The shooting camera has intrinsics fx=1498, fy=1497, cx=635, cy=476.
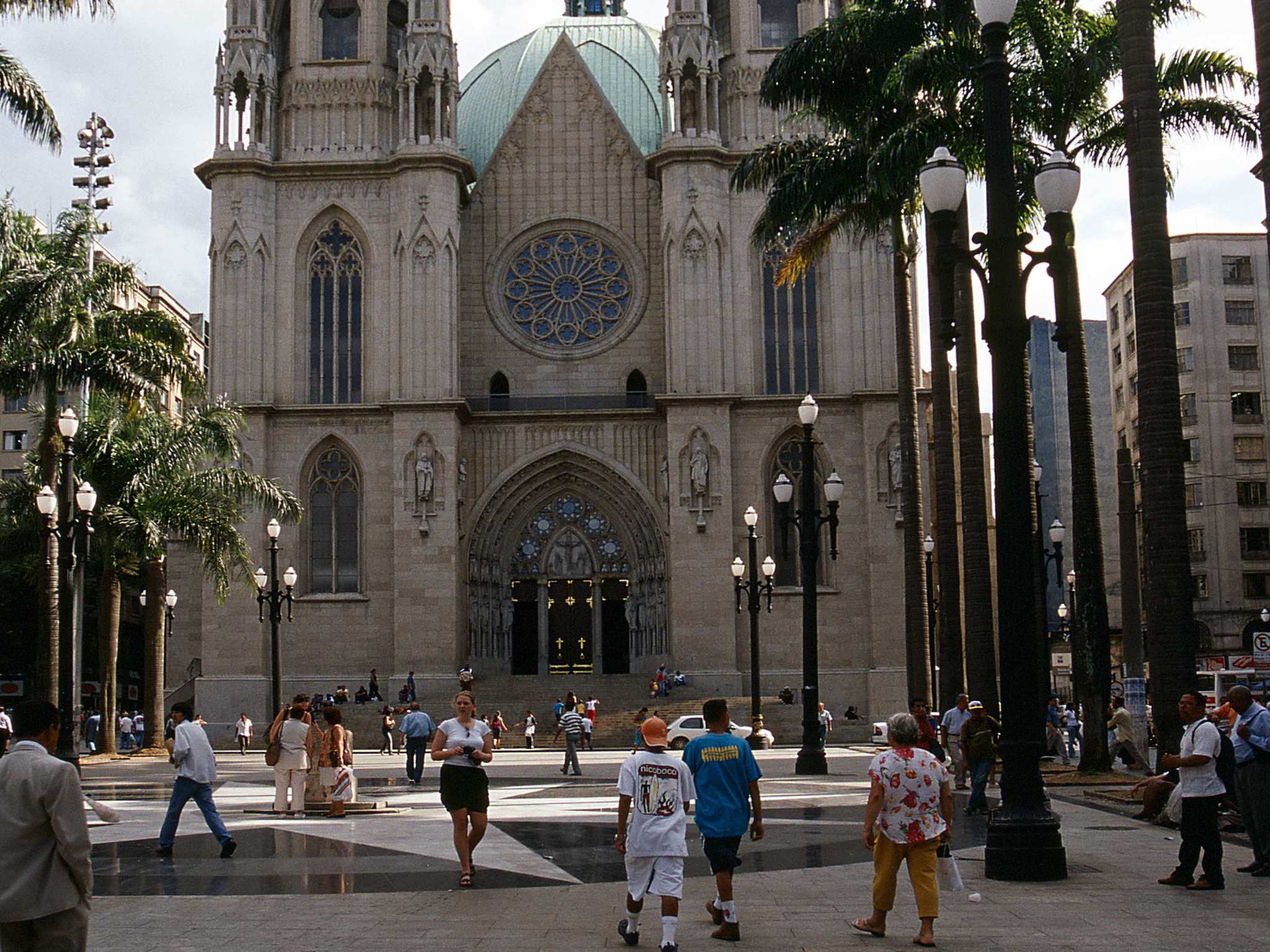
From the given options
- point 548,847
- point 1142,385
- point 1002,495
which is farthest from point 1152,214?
point 548,847

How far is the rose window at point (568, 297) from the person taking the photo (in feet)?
159

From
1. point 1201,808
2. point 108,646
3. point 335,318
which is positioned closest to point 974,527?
point 1201,808

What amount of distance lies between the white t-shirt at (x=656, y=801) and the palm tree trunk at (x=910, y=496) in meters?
18.7

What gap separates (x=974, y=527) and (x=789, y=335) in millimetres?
23284

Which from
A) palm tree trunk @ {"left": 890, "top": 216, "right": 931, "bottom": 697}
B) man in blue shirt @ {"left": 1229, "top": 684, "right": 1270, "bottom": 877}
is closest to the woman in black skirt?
man in blue shirt @ {"left": 1229, "top": 684, "right": 1270, "bottom": 877}

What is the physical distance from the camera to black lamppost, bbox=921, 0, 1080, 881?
1113cm

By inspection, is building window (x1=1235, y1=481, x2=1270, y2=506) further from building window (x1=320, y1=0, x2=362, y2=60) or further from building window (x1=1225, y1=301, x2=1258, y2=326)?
building window (x1=320, y1=0, x2=362, y2=60)

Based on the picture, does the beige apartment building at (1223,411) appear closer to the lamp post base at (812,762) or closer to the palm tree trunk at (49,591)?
the lamp post base at (812,762)

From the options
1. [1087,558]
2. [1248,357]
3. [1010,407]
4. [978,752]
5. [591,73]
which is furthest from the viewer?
[1248,357]

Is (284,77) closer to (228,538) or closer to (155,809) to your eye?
(228,538)

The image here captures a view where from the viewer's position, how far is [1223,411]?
60.3 metres

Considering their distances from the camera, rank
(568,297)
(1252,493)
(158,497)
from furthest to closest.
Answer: (1252,493), (568,297), (158,497)

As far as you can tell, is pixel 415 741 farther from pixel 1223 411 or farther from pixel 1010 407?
pixel 1223 411

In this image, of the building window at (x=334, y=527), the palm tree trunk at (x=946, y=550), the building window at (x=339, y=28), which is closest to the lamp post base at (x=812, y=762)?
the palm tree trunk at (x=946, y=550)
